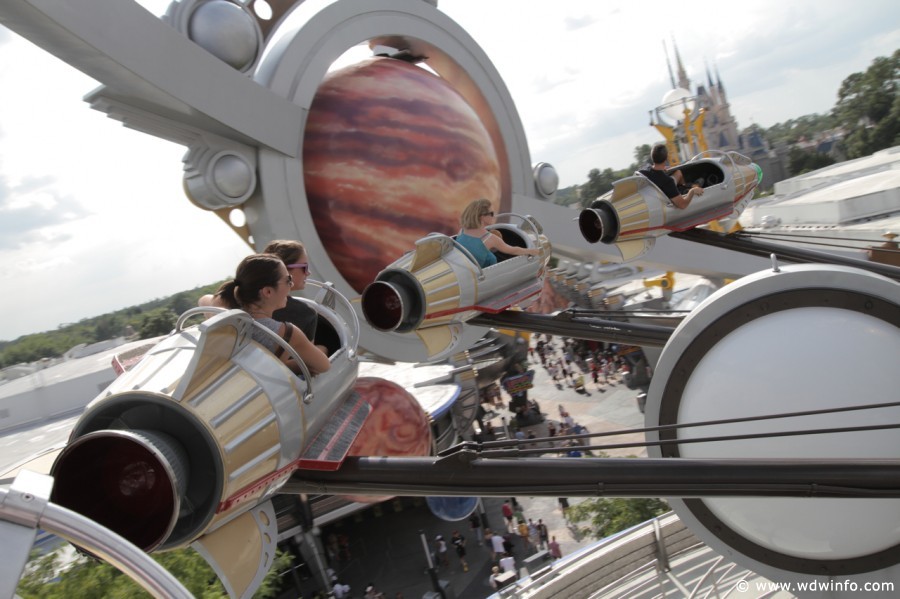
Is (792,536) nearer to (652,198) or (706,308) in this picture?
(706,308)

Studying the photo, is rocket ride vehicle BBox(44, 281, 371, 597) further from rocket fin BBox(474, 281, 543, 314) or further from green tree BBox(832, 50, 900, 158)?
green tree BBox(832, 50, 900, 158)

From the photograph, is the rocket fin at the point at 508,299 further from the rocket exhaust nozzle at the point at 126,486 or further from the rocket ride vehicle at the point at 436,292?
the rocket exhaust nozzle at the point at 126,486

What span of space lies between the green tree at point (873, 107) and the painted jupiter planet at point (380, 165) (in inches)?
2426

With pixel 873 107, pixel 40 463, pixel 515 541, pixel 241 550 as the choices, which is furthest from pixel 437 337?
pixel 873 107

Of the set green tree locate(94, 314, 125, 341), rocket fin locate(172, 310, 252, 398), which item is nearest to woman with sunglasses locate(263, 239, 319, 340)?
rocket fin locate(172, 310, 252, 398)

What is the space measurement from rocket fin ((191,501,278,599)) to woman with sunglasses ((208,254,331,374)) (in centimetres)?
64

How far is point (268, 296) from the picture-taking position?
2953 millimetres

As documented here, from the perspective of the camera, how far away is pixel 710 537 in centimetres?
388

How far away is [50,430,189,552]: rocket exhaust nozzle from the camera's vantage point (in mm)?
2123

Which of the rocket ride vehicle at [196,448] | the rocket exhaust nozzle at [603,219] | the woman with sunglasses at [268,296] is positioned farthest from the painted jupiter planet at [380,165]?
the rocket ride vehicle at [196,448]

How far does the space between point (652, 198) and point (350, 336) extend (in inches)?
154

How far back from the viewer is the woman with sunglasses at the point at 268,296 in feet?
9.65

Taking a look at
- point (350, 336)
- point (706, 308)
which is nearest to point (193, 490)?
point (350, 336)

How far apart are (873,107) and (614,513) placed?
6178cm
